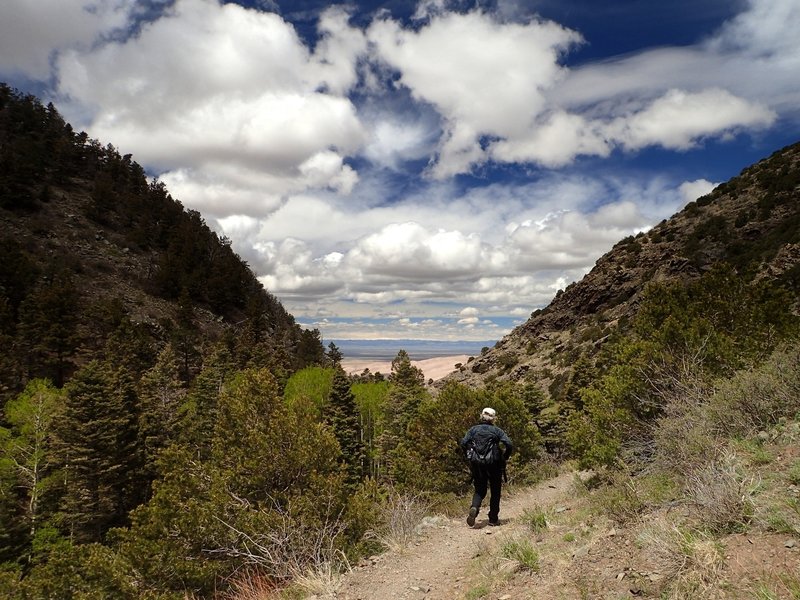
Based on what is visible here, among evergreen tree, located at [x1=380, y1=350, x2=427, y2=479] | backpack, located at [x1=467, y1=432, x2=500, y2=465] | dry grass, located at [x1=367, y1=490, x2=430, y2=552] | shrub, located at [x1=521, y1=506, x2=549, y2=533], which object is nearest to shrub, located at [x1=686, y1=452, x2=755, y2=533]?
shrub, located at [x1=521, y1=506, x2=549, y2=533]

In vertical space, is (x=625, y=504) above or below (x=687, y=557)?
below

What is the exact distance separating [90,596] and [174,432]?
22.7 metres

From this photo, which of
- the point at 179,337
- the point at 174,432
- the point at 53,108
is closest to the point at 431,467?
the point at 174,432

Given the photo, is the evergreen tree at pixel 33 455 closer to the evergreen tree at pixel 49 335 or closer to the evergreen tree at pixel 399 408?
the evergreen tree at pixel 49 335

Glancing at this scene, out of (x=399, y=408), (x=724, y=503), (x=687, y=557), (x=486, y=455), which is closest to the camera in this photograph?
(x=687, y=557)

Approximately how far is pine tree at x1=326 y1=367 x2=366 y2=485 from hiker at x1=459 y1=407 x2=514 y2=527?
26864 millimetres

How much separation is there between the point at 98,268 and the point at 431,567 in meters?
89.6

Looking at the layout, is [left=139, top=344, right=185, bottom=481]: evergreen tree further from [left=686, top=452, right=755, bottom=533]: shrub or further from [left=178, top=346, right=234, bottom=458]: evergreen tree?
[left=686, top=452, right=755, bottom=533]: shrub

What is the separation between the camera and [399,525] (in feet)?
32.1

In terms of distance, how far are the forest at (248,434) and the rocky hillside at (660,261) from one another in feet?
14.9

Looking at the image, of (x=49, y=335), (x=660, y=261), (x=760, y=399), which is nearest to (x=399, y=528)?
(x=760, y=399)

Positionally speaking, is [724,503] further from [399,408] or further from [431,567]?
[399,408]

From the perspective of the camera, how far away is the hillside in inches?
1919

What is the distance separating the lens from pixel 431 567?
770 cm
